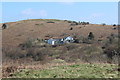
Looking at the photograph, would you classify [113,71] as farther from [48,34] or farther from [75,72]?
[48,34]

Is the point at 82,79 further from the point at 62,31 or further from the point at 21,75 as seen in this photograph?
the point at 62,31

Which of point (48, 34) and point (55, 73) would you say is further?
point (48, 34)

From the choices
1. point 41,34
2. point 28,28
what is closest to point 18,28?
point 28,28

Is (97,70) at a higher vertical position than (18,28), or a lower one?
lower

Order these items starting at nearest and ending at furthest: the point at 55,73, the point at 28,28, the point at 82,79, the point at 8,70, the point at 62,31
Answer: the point at 82,79, the point at 55,73, the point at 8,70, the point at 62,31, the point at 28,28

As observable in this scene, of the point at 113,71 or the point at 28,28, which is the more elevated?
the point at 28,28

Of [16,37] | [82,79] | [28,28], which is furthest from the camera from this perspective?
[28,28]

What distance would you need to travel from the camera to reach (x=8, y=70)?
9.39 m

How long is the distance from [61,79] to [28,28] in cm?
8167

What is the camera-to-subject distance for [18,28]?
8825 cm

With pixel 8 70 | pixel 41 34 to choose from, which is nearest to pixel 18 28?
pixel 41 34

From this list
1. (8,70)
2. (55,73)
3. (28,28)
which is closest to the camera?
(55,73)

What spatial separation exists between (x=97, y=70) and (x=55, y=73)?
66.4 inches

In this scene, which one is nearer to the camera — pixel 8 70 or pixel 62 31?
pixel 8 70
